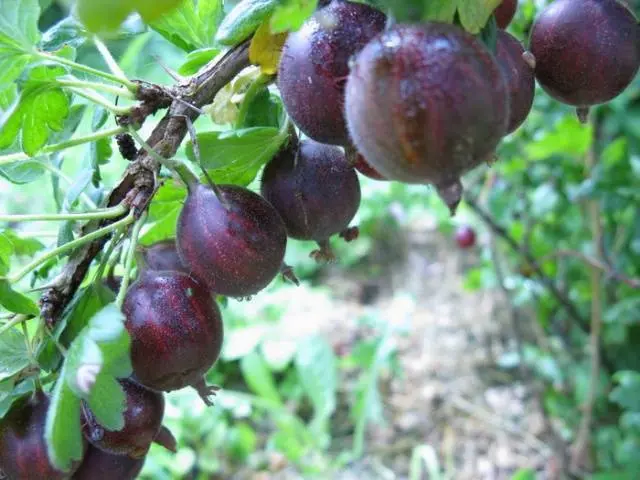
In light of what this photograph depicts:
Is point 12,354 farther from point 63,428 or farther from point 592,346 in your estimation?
point 592,346

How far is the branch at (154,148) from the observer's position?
0.64 m

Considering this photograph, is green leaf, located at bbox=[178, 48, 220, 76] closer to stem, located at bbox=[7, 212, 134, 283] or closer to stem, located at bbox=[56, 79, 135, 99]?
stem, located at bbox=[56, 79, 135, 99]

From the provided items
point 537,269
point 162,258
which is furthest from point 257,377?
point 162,258

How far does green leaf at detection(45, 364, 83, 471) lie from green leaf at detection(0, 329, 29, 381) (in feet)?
0.43

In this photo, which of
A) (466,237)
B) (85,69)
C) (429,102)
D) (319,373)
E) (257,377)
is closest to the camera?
(429,102)

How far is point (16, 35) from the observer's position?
1.91 feet

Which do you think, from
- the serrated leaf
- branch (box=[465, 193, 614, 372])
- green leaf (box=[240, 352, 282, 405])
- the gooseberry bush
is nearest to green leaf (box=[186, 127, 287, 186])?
the gooseberry bush

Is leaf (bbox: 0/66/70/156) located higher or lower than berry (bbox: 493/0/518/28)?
higher

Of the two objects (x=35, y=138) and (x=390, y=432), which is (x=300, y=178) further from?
(x=390, y=432)

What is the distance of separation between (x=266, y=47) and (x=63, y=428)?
1.15ft

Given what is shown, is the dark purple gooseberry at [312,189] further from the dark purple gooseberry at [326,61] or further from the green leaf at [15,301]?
the green leaf at [15,301]

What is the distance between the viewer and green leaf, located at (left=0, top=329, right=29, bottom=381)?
65 centimetres

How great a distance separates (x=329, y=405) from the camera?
2.20m

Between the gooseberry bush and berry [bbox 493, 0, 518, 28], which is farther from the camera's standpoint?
berry [bbox 493, 0, 518, 28]
